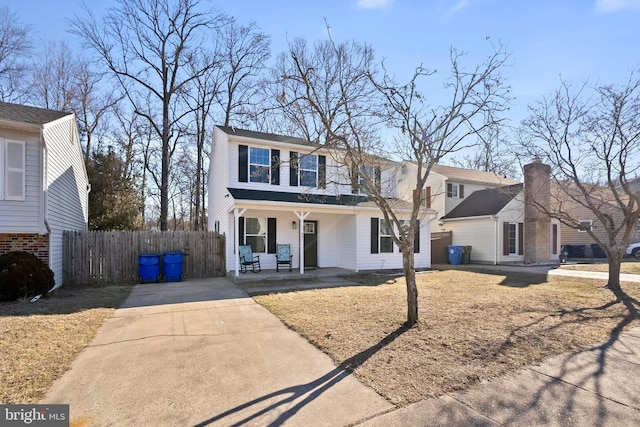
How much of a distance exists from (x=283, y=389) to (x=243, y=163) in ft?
33.8

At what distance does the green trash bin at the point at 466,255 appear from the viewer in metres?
17.5

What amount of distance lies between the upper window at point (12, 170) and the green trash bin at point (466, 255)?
1776 centimetres

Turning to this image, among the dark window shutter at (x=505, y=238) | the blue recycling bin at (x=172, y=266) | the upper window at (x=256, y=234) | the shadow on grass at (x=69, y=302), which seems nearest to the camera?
the shadow on grass at (x=69, y=302)

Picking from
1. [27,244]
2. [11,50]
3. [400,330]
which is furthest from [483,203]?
[11,50]

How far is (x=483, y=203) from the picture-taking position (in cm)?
1856

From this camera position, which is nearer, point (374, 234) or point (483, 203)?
point (374, 234)

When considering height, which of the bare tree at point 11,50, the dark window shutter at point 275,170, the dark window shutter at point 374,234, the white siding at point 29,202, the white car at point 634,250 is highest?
the bare tree at point 11,50

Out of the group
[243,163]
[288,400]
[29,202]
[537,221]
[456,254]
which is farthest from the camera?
[456,254]

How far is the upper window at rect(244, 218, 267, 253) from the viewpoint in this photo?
41.7 ft

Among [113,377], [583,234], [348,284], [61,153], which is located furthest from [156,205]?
[583,234]

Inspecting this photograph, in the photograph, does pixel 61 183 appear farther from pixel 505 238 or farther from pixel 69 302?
pixel 505 238

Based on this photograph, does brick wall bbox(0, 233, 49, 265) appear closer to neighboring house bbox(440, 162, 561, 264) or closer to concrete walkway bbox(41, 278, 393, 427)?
concrete walkway bbox(41, 278, 393, 427)

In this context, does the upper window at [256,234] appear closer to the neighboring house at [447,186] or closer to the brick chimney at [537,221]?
the neighboring house at [447,186]

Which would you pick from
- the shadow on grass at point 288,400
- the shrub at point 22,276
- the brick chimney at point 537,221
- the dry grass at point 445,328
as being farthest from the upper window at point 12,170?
the brick chimney at point 537,221
